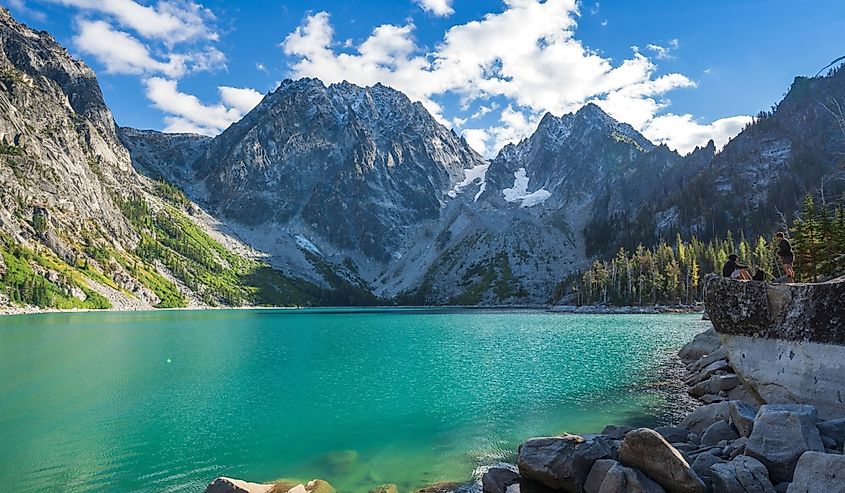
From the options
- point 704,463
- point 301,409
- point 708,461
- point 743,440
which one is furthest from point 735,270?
point 301,409

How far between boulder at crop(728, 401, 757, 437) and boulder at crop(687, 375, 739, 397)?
1427 centimetres

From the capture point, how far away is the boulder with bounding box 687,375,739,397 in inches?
1168

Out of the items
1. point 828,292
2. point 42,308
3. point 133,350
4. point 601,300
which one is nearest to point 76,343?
point 133,350

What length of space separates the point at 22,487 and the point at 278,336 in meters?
69.3

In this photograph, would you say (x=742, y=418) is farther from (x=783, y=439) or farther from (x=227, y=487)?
(x=227, y=487)

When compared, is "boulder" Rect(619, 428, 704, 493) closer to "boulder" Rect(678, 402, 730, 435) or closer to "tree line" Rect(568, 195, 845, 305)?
"boulder" Rect(678, 402, 730, 435)

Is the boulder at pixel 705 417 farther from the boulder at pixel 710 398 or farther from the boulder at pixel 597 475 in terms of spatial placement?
the boulder at pixel 710 398

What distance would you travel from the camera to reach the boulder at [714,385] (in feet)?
97.3

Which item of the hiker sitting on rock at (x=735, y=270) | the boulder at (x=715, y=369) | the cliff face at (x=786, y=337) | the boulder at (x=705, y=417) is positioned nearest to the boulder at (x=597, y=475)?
the boulder at (x=705, y=417)

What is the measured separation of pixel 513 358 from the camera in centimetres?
5344

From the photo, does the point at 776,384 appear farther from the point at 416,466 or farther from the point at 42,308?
the point at 42,308

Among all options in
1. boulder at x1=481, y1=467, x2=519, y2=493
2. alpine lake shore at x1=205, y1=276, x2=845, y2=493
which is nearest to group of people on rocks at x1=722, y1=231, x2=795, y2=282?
alpine lake shore at x1=205, y1=276, x2=845, y2=493

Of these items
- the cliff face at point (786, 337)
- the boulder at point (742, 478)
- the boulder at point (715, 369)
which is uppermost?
the cliff face at point (786, 337)

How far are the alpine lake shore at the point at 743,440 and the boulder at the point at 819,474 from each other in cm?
2
